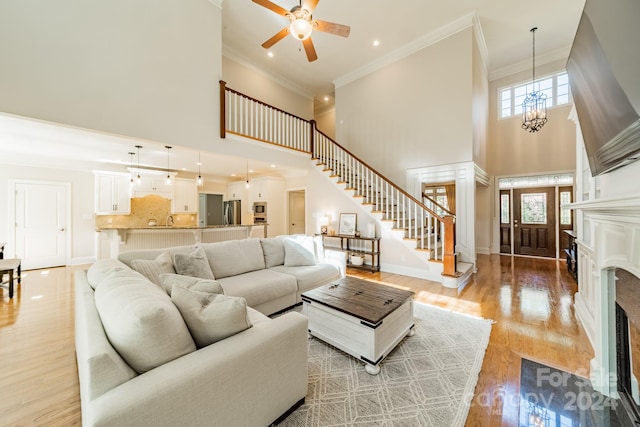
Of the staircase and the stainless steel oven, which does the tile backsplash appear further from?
the staircase

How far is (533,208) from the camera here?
21.1ft

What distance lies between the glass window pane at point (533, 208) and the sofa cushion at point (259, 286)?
698 cm

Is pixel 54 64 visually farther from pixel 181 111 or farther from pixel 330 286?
pixel 330 286

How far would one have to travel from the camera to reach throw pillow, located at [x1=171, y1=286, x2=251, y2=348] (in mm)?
1260

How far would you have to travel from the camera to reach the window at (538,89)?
5934 millimetres

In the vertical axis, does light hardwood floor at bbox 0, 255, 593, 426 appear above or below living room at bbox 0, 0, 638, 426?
below

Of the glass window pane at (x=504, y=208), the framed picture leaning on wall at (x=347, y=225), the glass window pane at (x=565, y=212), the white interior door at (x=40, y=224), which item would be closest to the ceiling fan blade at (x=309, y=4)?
the framed picture leaning on wall at (x=347, y=225)

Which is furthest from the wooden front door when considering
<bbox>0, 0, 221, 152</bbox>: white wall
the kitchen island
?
<bbox>0, 0, 221, 152</bbox>: white wall

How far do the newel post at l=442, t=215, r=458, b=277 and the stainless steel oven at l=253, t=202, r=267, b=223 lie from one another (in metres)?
5.17

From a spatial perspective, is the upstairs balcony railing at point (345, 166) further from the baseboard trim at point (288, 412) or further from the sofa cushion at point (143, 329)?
the sofa cushion at point (143, 329)

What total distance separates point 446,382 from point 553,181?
7.01 m

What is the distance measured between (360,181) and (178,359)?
5519 mm

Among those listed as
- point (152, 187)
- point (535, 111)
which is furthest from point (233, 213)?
point (535, 111)

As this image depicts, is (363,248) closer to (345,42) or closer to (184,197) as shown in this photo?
(345,42)
